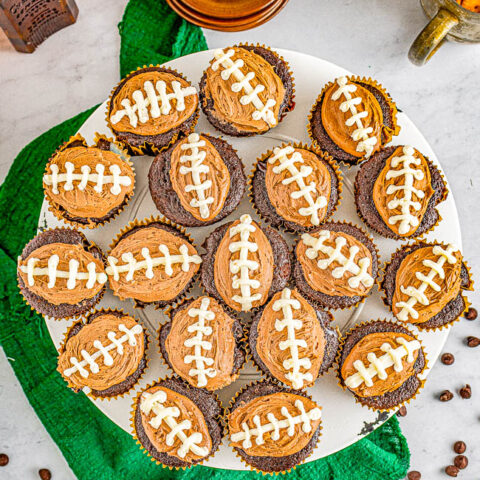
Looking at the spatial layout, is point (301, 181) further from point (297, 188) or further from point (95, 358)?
point (95, 358)

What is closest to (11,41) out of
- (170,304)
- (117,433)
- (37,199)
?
(37,199)

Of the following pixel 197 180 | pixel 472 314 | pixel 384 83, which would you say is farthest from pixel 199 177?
pixel 472 314

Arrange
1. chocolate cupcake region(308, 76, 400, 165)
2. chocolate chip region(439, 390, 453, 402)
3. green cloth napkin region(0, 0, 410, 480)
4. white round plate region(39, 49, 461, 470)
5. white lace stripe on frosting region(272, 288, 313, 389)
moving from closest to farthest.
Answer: white lace stripe on frosting region(272, 288, 313, 389), chocolate cupcake region(308, 76, 400, 165), white round plate region(39, 49, 461, 470), green cloth napkin region(0, 0, 410, 480), chocolate chip region(439, 390, 453, 402)

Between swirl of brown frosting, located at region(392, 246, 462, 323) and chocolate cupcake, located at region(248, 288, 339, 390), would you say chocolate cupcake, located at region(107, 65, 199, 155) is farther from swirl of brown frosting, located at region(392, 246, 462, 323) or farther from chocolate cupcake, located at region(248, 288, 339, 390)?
swirl of brown frosting, located at region(392, 246, 462, 323)

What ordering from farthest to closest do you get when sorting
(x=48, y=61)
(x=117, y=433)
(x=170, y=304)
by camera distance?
(x=48, y=61) → (x=117, y=433) → (x=170, y=304)

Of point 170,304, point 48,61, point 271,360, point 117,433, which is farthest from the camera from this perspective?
point 48,61

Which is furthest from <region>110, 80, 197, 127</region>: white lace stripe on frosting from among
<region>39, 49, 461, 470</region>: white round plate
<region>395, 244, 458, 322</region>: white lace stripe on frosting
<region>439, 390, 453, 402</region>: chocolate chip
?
<region>439, 390, 453, 402</region>: chocolate chip

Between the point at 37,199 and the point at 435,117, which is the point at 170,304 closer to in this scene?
the point at 37,199
